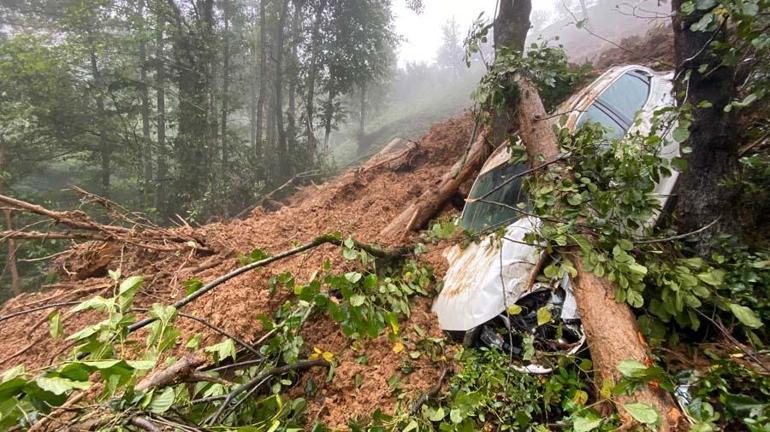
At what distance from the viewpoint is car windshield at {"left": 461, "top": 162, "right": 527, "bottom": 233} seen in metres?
3.10

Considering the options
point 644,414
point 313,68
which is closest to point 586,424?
point 644,414

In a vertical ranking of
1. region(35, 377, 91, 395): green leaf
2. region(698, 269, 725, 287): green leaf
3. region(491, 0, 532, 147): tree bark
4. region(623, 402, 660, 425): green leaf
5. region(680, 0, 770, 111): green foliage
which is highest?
region(491, 0, 532, 147): tree bark

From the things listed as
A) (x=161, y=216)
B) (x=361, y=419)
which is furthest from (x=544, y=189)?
→ (x=161, y=216)

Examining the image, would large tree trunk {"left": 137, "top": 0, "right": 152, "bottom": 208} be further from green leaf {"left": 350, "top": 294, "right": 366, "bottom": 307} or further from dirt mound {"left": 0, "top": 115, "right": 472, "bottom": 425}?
green leaf {"left": 350, "top": 294, "right": 366, "bottom": 307}

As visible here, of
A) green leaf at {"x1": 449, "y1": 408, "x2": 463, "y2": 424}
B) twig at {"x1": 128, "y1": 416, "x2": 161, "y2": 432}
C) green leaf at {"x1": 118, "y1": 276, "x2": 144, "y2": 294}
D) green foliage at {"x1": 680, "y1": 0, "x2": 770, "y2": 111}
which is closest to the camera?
twig at {"x1": 128, "y1": 416, "x2": 161, "y2": 432}

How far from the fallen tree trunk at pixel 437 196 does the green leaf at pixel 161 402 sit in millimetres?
3043

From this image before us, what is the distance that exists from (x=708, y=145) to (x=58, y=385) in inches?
139

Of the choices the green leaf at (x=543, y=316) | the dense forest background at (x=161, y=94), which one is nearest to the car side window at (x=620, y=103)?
the green leaf at (x=543, y=316)

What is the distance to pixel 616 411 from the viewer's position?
168cm

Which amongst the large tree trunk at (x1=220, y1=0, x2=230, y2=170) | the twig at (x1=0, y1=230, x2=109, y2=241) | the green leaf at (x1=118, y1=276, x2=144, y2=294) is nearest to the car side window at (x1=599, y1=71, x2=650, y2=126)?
the green leaf at (x1=118, y1=276, x2=144, y2=294)

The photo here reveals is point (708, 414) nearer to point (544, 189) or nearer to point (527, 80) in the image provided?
point (544, 189)

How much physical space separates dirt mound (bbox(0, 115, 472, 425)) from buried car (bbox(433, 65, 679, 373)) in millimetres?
365

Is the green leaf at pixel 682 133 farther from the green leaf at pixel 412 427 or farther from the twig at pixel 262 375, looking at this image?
the twig at pixel 262 375

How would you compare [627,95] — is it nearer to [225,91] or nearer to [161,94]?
[225,91]
